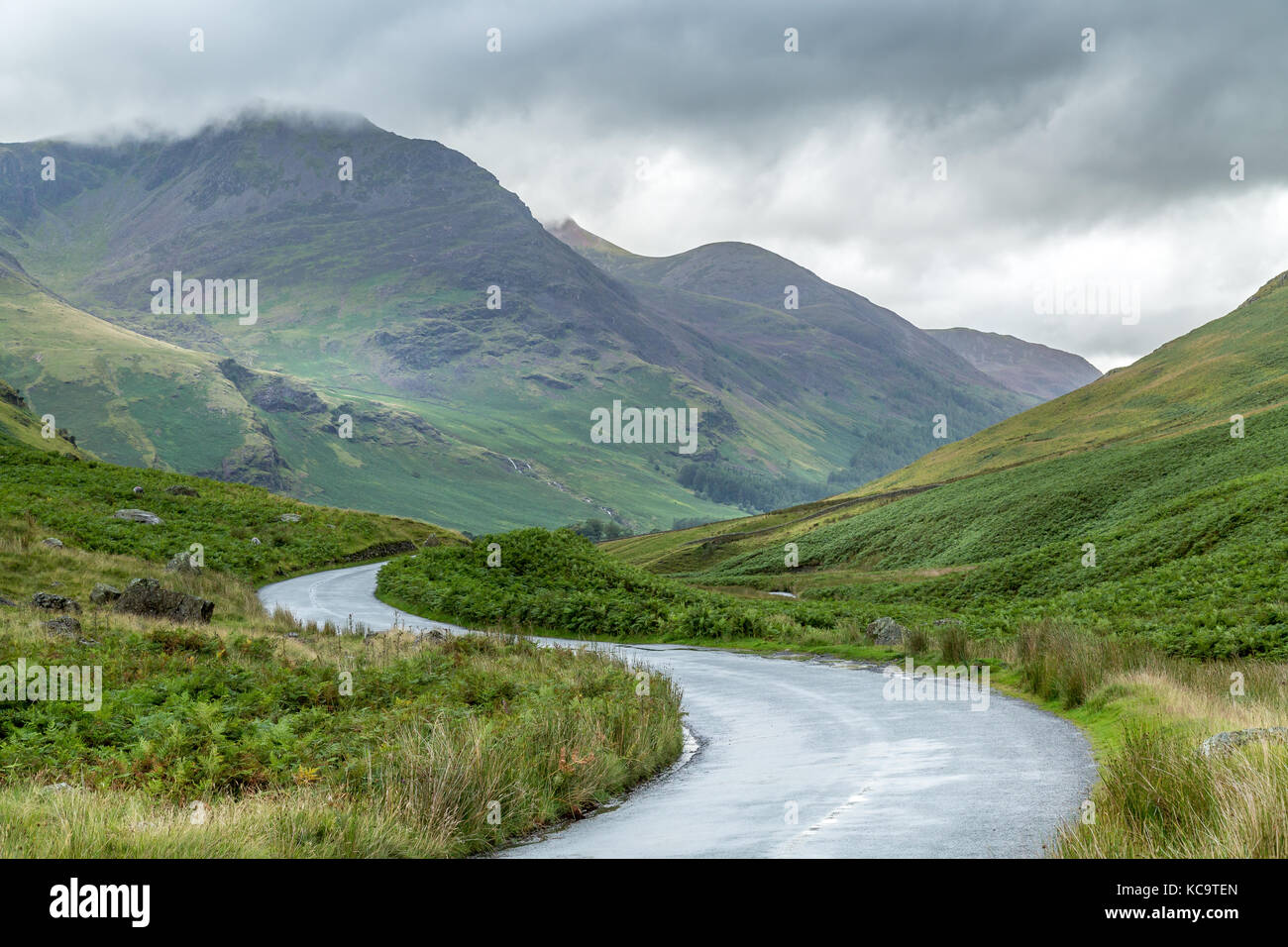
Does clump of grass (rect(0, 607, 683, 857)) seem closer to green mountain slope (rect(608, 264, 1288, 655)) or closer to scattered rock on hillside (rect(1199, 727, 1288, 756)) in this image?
scattered rock on hillside (rect(1199, 727, 1288, 756))

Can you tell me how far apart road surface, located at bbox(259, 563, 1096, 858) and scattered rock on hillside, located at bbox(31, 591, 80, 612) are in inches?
692

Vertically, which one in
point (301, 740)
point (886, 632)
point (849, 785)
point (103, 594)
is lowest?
point (886, 632)

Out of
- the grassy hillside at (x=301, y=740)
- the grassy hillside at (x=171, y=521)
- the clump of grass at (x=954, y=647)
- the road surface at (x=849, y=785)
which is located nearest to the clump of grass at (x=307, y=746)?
the grassy hillside at (x=301, y=740)

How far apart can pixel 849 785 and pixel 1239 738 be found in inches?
173

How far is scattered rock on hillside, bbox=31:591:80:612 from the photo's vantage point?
25939 mm

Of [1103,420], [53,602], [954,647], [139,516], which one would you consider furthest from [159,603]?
[1103,420]

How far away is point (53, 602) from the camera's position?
26172mm

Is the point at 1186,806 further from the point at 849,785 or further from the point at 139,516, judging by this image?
A: the point at 139,516

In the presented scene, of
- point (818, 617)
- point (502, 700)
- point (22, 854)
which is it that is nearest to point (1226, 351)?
point (818, 617)

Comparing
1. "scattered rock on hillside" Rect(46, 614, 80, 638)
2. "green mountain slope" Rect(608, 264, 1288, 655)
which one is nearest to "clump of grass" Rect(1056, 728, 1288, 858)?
"green mountain slope" Rect(608, 264, 1288, 655)

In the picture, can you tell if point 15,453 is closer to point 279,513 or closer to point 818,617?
point 279,513

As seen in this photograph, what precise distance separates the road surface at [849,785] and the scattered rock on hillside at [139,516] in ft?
138
